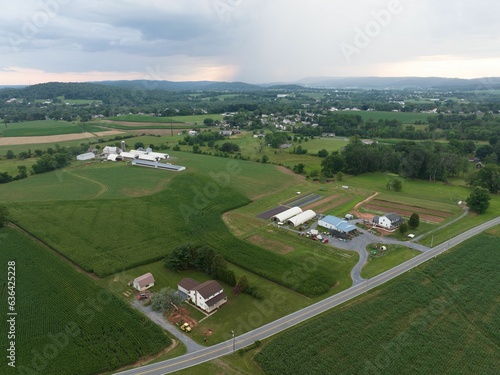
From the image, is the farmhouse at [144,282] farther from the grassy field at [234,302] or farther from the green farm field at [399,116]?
the green farm field at [399,116]

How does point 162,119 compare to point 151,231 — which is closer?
point 151,231

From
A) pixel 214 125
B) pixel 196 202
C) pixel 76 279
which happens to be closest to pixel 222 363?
pixel 76 279

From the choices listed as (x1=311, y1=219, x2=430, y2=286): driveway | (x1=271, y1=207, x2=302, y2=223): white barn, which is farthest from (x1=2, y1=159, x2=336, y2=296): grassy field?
(x1=271, y1=207, x2=302, y2=223): white barn

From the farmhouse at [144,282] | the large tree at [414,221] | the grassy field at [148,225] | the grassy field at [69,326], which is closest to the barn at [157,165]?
the grassy field at [148,225]

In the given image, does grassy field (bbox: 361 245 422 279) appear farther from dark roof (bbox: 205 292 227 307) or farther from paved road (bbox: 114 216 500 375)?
dark roof (bbox: 205 292 227 307)

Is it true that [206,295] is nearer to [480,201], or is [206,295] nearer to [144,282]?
[144,282]

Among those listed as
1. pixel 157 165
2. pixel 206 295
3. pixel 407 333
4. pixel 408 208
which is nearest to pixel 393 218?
pixel 408 208
